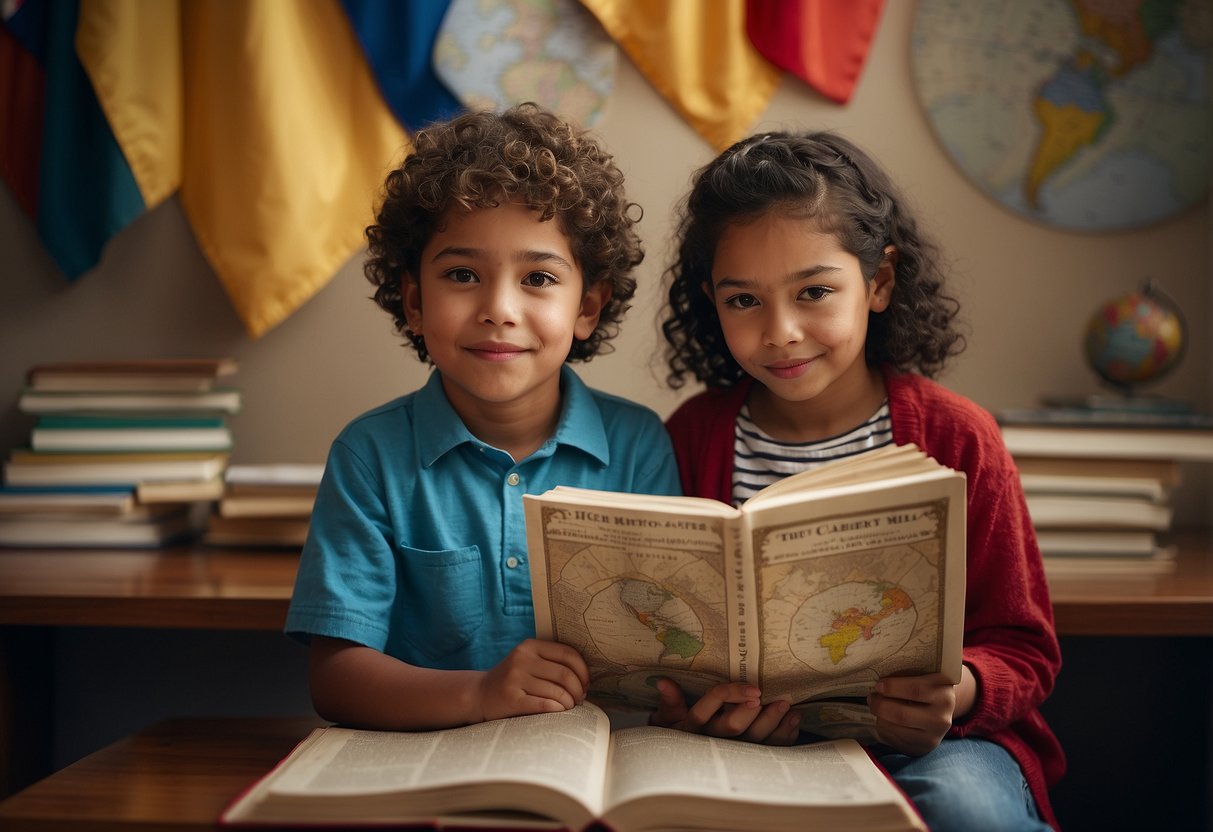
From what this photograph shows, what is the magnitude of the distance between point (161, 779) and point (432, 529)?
1.19ft

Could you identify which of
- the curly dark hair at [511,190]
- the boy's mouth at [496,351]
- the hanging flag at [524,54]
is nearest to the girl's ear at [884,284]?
the curly dark hair at [511,190]

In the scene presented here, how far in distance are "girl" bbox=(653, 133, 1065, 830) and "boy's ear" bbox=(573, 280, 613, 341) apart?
0.38 ft

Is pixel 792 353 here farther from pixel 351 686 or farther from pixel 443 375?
pixel 351 686

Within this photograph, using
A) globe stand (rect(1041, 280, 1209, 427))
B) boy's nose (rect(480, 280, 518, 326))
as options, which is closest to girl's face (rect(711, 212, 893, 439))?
boy's nose (rect(480, 280, 518, 326))

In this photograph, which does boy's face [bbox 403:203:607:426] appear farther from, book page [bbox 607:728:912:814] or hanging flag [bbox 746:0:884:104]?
hanging flag [bbox 746:0:884:104]

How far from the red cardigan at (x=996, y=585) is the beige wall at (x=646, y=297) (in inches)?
25.0

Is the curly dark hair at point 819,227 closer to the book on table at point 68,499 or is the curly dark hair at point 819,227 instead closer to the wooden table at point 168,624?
the wooden table at point 168,624

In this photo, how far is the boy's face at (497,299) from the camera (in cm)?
114

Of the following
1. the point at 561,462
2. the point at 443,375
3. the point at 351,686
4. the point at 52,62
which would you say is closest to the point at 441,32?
the point at 52,62

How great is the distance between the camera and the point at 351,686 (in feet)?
3.46

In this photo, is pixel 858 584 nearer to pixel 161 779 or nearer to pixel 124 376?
pixel 161 779

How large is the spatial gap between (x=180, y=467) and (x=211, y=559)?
0.53 ft

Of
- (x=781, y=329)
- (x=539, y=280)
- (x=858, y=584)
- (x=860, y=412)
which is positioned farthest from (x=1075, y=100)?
(x=858, y=584)

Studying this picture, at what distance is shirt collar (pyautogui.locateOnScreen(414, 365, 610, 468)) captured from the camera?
1183 mm
